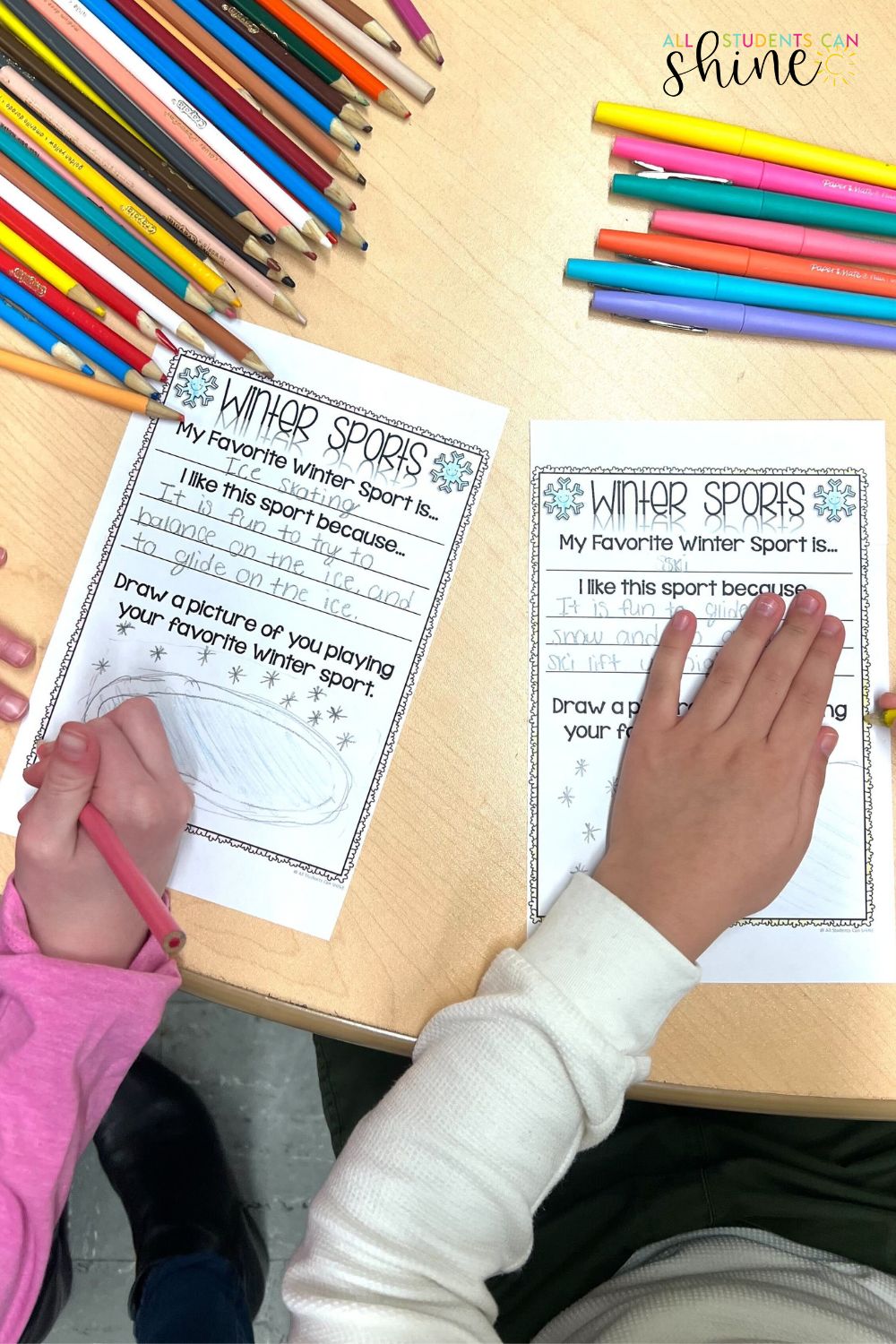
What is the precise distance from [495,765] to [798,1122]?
378 mm

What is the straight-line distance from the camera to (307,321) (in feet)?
1.77

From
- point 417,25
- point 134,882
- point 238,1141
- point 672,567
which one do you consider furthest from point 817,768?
point 238,1141

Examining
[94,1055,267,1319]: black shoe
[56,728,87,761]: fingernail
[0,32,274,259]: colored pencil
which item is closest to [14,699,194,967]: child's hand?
[56,728,87,761]: fingernail

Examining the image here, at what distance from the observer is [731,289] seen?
52 centimetres

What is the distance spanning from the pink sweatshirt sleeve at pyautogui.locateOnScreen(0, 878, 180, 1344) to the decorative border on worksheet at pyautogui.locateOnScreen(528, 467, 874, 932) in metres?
0.22

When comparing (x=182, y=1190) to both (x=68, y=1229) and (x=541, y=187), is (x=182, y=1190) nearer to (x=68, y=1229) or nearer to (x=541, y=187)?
(x=68, y=1229)

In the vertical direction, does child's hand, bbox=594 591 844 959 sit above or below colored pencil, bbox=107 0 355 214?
below

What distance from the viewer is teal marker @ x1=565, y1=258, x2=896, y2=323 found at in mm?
516

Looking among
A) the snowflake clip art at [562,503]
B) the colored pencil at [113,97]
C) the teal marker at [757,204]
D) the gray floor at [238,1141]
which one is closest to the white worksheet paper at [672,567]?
the snowflake clip art at [562,503]

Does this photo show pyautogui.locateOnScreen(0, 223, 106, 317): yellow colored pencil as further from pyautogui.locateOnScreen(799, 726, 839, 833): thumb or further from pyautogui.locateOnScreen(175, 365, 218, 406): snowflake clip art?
pyautogui.locateOnScreen(799, 726, 839, 833): thumb

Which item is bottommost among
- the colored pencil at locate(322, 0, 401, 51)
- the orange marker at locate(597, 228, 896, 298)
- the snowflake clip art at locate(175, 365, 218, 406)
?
the snowflake clip art at locate(175, 365, 218, 406)

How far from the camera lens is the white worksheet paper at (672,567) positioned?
52 centimetres

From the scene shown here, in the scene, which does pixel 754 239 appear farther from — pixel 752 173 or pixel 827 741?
pixel 827 741

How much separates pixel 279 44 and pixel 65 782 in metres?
0.42
